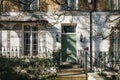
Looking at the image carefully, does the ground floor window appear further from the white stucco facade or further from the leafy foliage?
the leafy foliage

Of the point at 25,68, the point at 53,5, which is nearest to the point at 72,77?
the point at 25,68

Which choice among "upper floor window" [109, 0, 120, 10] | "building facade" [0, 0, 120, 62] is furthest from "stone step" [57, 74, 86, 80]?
"upper floor window" [109, 0, 120, 10]

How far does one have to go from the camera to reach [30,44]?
23.2m

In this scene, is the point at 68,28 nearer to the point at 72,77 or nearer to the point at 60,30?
the point at 60,30

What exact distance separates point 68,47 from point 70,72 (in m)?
3.81

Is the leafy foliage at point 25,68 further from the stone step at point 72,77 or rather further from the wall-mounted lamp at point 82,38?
the wall-mounted lamp at point 82,38

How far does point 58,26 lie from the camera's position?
22.8 meters

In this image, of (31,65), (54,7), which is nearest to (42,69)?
(31,65)

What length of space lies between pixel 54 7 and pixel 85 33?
2741 millimetres

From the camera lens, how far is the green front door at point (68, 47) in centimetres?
2322

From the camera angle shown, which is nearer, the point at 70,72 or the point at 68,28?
the point at 70,72

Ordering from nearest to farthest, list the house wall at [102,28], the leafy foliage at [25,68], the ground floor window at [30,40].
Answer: the leafy foliage at [25,68] < the house wall at [102,28] < the ground floor window at [30,40]

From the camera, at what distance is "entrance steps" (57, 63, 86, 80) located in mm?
18375

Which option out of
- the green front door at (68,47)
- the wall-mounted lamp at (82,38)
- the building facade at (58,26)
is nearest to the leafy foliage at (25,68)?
the building facade at (58,26)
